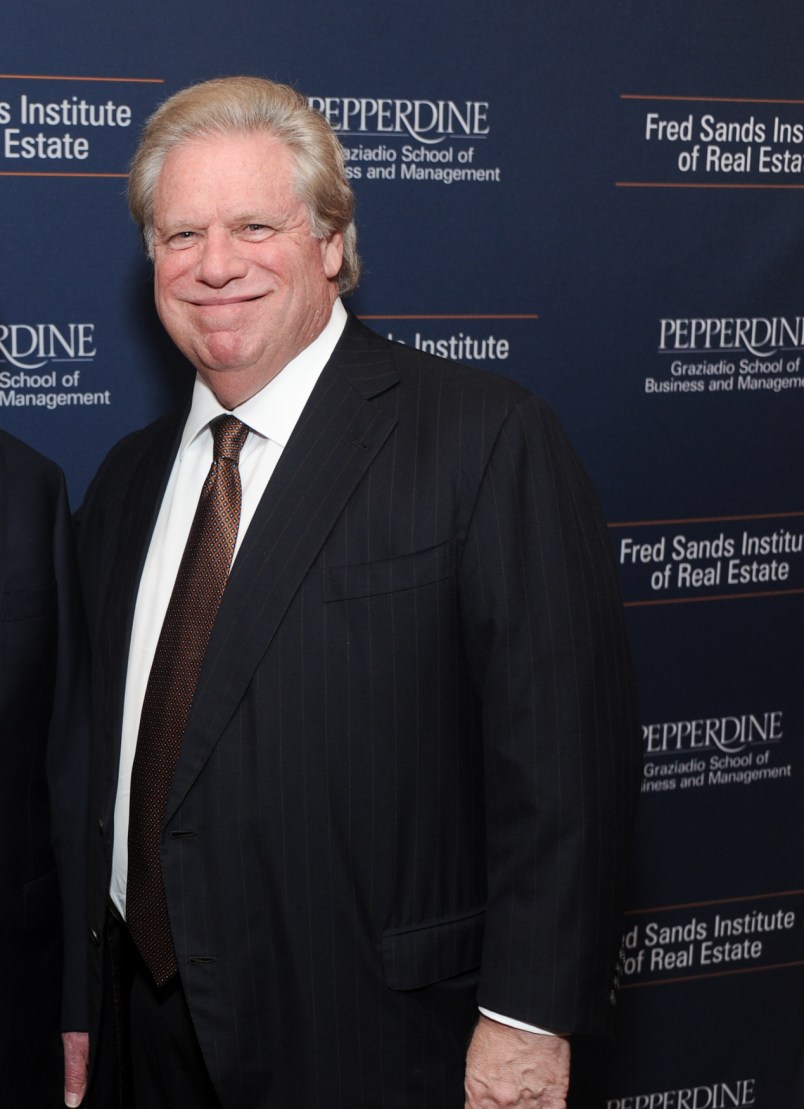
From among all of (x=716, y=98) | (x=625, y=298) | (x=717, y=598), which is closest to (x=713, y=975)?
(x=717, y=598)

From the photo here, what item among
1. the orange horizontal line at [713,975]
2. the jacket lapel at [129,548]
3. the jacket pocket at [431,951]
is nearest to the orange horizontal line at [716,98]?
the jacket lapel at [129,548]

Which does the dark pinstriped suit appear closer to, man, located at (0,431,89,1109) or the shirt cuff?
the shirt cuff

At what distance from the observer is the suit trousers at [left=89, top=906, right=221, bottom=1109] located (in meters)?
1.94

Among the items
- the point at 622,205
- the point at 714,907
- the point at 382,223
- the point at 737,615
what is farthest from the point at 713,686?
the point at 382,223

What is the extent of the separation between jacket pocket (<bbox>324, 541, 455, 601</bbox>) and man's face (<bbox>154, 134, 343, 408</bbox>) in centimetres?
Answer: 33

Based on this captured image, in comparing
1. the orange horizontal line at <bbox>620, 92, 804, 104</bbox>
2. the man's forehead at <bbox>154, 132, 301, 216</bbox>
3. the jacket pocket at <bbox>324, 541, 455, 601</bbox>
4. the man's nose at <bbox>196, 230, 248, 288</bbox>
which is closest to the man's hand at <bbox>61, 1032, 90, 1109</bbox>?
the jacket pocket at <bbox>324, 541, 455, 601</bbox>

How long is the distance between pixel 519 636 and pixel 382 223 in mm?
1198

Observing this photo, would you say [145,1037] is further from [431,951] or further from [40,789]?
[431,951]

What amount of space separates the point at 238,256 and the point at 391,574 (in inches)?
19.4

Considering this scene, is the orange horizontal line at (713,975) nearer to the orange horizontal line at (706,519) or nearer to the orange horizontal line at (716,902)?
the orange horizontal line at (716,902)

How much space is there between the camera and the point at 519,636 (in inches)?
64.7

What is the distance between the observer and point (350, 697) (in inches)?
66.5

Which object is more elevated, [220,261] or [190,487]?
[220,261]

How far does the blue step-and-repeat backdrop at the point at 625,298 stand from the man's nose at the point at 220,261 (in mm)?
753
